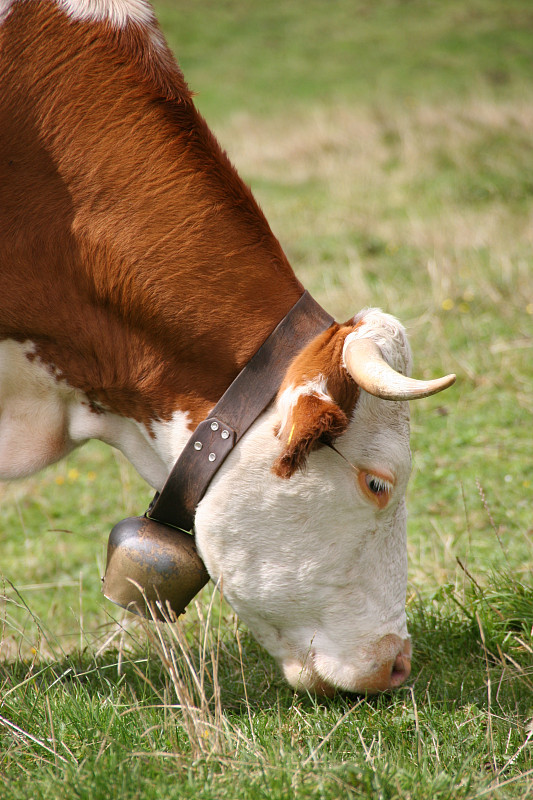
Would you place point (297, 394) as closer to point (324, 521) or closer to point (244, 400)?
point (244, 400)

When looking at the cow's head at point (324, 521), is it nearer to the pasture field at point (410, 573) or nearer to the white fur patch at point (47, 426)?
the pasture field at point (410, 573)

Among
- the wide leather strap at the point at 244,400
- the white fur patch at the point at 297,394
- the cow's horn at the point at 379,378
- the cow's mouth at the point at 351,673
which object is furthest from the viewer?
the cow's mouth at the point at 351,673

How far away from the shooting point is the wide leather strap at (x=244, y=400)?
256cm

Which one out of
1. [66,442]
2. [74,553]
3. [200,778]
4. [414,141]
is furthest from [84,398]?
[414,141]

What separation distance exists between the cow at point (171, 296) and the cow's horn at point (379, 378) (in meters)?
0.11

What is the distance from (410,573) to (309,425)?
5.49ft

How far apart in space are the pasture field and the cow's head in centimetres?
17

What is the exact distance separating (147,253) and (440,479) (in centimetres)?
276

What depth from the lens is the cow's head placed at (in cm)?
251

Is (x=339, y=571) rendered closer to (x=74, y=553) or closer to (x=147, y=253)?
(x=147, y=253)

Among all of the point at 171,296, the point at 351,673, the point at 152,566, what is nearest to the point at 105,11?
the point at 171,296

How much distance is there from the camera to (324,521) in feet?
8.52

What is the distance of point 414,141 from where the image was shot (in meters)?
11.8

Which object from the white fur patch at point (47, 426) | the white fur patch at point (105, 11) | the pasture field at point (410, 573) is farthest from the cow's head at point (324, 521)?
the white fur patch at point (105, 11)
